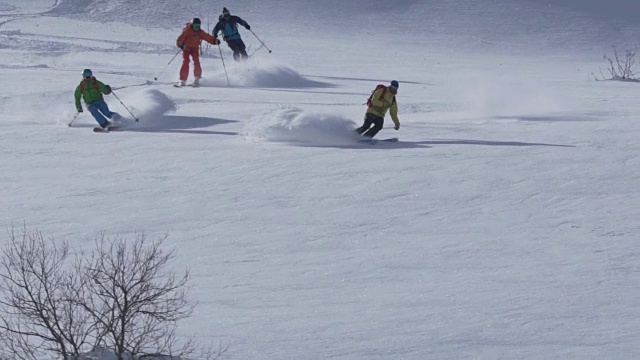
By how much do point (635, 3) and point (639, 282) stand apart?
3110 centimetres

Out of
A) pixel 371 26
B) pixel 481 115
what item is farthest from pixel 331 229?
pixel 371 26

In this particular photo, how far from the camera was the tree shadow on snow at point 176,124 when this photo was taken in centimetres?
1555

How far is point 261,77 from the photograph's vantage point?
21.3 metres

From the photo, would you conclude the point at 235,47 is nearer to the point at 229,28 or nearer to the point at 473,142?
the point at 229,28

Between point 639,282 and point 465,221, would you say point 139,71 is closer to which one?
point 465,221

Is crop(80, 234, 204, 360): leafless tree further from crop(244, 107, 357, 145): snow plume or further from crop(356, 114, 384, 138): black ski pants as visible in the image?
crop(356, 114, 384, 138): black ski pants

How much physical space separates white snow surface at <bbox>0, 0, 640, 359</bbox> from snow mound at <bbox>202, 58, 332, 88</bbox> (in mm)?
55

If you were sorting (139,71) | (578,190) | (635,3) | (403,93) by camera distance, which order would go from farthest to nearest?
(635,3), (139,71), (403,93), (578,190)

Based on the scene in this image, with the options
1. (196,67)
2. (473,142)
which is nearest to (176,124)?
(473,142)

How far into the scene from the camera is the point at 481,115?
16672mm

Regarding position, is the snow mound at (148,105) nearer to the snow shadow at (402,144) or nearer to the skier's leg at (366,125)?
the snow shadow at (402,144)

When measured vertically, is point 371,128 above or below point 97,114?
below

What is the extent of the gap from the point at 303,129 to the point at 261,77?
24.0 feet

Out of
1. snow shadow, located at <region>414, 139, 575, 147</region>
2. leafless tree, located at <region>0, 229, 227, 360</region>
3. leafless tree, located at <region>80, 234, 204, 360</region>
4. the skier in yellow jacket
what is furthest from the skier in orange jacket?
leafless tree, located at <region>80, 234, 204, 360</region>
